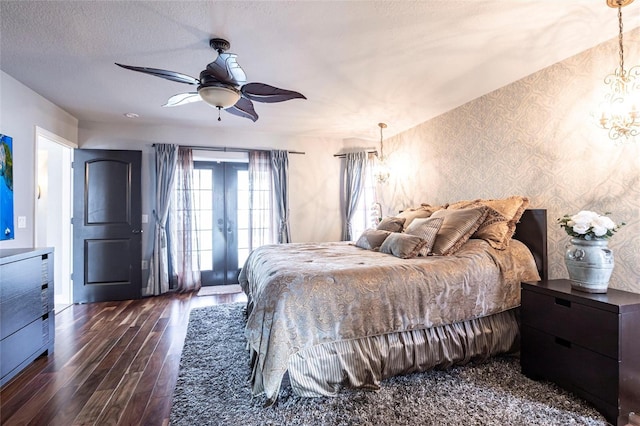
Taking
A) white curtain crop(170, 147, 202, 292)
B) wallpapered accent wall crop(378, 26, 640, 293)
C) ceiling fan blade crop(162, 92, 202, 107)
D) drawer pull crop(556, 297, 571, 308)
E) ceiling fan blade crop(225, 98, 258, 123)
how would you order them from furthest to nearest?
1. white curtain crop(170, 147, 202, 292)
2. ceiling fan blade crop(225, 98, 258, 123)
3. ceiling fan blade crop(162, 92, 202, 107)
4. wallpapered accent wall crop(378, 26, 640, 293)
5. drawer pull crop(556, 297, 571, 308)

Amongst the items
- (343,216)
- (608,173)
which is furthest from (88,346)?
(608,173)

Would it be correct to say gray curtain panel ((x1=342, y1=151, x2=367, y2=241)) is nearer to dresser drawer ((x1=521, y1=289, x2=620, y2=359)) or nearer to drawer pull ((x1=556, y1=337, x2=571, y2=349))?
dresser drawer ((x1=521, y1=289, x2=620, y2=359))

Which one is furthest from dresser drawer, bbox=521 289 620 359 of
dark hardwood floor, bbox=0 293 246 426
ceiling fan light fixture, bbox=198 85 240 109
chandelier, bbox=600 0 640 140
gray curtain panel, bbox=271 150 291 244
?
gray curtain panel, bbox=271 150 291 244

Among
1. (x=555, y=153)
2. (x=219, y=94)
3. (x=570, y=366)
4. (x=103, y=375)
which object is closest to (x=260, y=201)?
(x=219, y=94)

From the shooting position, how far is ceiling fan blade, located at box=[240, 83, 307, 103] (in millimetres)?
2404

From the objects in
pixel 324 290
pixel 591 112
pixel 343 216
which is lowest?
pixel 324 290

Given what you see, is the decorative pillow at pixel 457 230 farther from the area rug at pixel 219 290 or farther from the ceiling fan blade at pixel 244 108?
the area rug at pixel 219 290

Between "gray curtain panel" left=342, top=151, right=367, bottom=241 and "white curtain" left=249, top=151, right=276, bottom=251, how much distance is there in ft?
4.45

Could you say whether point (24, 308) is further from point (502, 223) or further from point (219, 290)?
point (502, 223)

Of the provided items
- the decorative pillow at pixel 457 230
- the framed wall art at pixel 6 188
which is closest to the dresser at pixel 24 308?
the framed wall art at pixel 6 188

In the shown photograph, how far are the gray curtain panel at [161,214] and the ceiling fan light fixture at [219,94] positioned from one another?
259 cm

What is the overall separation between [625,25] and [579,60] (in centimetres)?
36

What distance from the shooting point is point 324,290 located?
6.40 ft

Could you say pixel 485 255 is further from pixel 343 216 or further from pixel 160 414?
pixel 343 216
